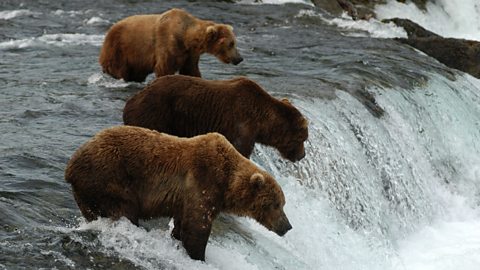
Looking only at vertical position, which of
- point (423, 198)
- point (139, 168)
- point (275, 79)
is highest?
point (139, 168)

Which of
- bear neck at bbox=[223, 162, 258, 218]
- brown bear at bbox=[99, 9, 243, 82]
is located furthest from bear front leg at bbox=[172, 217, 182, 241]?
brown bear at bbox=[99, 9, 243, 82]

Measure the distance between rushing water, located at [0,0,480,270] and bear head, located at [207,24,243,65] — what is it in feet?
2.89

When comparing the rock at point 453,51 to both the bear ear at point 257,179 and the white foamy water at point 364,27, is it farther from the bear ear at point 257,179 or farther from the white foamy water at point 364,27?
the bear ear at point 257,179

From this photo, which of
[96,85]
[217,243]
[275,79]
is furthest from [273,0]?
[217,243]

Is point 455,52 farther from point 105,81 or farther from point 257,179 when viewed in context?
point 257,179

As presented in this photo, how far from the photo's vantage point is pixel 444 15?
2378 cm

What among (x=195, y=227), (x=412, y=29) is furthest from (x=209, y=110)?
(x=412, y=29)

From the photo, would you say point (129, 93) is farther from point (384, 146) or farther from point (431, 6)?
point (431, 6)

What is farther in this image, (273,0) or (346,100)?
(273,0)

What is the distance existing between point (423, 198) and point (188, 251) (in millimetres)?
6247

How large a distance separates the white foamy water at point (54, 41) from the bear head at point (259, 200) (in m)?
9.24

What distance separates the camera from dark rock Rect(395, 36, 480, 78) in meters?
16.9

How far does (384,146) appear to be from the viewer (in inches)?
444

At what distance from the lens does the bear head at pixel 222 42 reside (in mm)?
10258
